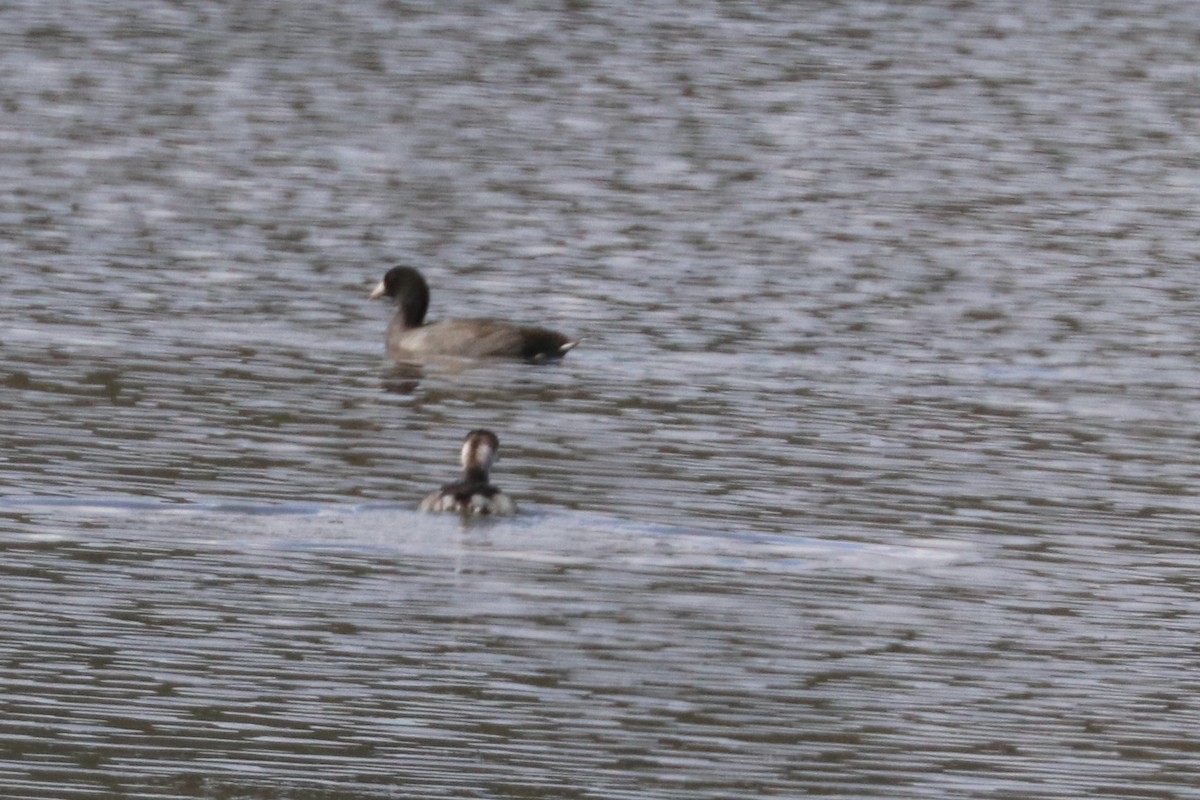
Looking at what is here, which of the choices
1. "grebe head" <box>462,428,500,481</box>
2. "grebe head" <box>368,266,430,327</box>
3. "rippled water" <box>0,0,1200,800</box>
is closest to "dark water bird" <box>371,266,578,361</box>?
"grebe head" <box>368,266,430,327</box>

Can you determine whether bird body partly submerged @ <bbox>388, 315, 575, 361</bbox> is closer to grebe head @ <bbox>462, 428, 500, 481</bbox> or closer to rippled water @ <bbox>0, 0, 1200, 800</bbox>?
rippled water @ <bbox>0, 0, 1200, 800</bbox>

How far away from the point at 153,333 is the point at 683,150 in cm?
1119

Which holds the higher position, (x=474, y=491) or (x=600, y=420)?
(x=474, y=491)

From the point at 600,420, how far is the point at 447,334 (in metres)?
3.59

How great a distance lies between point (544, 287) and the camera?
885 inches

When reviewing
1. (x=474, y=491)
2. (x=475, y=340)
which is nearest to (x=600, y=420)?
(x=475, y=340)

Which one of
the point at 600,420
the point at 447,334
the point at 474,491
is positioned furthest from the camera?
the point at 447,334

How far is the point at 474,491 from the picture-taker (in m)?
14.0

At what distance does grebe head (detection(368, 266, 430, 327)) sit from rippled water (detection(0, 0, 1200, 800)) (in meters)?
0.31

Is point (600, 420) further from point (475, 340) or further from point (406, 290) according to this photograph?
point (406, 290)

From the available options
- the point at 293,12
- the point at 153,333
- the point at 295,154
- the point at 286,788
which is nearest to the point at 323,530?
the point at 286,788

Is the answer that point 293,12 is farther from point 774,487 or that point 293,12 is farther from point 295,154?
point 774,487

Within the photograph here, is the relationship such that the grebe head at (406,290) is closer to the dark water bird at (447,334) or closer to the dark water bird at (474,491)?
the dark water bird at (447,334)

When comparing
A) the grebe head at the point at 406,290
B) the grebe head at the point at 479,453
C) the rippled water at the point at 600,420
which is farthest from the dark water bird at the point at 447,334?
the grebe head at the point at 479,453
